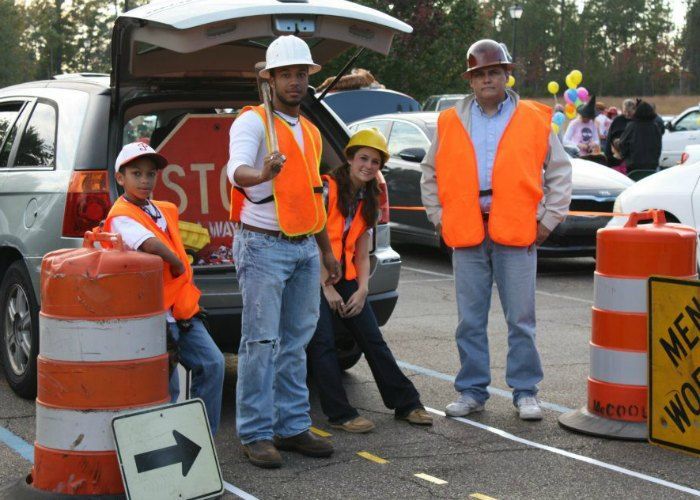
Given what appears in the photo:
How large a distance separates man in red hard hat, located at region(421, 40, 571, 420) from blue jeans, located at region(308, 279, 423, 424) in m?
0.33

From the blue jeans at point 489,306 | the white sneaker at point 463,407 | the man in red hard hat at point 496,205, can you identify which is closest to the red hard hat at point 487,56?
the man in red hard hat at point 496,205

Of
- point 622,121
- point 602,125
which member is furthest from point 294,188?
point 602,125

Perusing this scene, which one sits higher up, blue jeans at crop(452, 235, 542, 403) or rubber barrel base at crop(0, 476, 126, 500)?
blue jeans at crop(452, 235, 542, 403)

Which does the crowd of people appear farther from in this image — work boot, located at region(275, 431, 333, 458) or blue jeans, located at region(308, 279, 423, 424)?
work boot, located at region(275, 431, 333, 458)

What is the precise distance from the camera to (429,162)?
6887 mm

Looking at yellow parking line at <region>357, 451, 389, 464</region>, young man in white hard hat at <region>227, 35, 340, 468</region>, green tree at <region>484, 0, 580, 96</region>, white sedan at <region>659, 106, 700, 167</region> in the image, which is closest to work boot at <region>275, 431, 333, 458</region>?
young man in white hard hat at <region>227, 35, 340, 468</region>

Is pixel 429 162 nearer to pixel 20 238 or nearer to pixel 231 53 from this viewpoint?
pixel 231 53

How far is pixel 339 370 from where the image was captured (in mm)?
6461

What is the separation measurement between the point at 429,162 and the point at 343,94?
515 inches

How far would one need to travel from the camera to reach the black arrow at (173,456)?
459 cm

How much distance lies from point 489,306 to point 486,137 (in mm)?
938

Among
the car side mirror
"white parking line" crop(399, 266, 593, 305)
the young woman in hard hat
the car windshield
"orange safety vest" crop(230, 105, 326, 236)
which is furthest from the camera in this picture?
the car windshield

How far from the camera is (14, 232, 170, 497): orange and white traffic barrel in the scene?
462 centimetres

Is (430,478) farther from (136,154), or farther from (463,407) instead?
(136,154)
